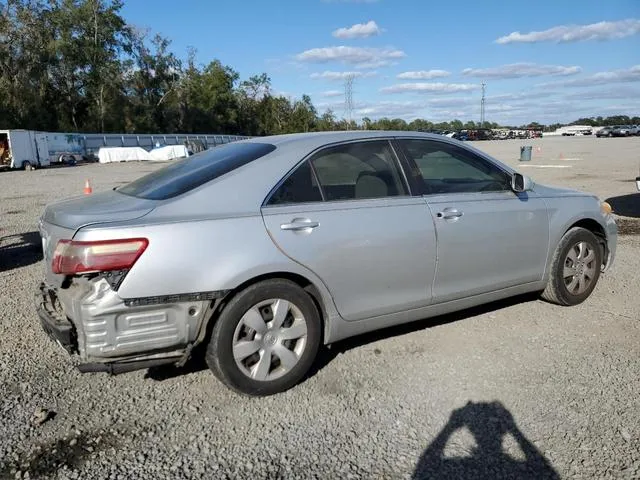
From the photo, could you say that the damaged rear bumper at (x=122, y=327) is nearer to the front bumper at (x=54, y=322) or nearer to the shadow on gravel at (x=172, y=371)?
the front bumper at (x=54, y=322)

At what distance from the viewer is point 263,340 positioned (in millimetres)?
3461

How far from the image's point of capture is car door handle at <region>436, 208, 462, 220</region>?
409 centimetres

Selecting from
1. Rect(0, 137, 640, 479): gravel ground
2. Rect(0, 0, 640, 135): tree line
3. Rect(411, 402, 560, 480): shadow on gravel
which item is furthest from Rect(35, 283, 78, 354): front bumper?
Rect(0, 0, 640, 135): tree line

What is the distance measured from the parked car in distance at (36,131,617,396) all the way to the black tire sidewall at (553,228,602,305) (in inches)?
6.6

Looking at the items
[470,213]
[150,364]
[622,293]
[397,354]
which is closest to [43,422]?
[150,364]

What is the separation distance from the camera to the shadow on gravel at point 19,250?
721 cm

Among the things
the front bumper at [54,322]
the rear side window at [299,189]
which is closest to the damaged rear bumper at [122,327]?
the front bumper at [54,322]

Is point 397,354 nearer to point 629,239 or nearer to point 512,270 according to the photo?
point 512,270

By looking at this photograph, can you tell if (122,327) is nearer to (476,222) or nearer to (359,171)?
(359,171)

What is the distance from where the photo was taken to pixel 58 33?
2290 inches

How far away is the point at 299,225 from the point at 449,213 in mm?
1256

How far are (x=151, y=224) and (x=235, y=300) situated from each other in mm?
667

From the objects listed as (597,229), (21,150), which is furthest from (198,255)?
(21,150)

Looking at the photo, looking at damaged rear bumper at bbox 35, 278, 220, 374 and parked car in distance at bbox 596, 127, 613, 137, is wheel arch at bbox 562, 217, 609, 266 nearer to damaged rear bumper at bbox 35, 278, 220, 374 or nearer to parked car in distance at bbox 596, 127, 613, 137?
damaged rear bumper at bbox 35, 278, 220, 374
